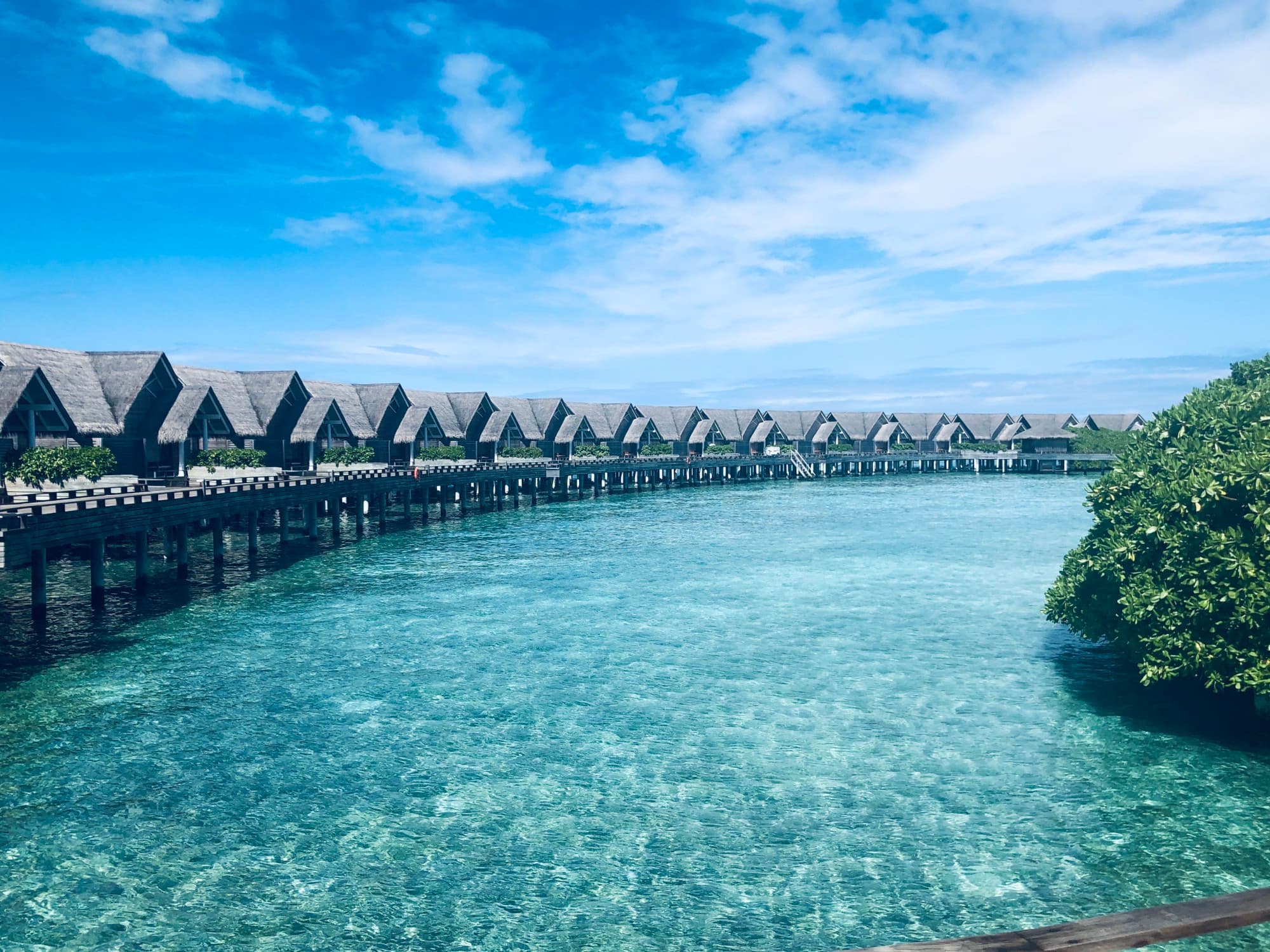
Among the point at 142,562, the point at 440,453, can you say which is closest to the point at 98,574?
the point at 142,562

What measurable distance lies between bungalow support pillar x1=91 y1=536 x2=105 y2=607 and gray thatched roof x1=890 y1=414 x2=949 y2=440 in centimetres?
12150

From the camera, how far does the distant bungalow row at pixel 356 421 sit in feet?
127

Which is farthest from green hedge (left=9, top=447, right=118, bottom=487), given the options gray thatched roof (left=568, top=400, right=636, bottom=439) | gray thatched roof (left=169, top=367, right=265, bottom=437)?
gray thatched roof (left=568, top=400, right=636, bottom=439)

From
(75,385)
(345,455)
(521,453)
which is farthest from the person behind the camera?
(521,453)

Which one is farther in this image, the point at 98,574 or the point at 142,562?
the point at 142,562

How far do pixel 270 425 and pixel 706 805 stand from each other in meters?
47.1

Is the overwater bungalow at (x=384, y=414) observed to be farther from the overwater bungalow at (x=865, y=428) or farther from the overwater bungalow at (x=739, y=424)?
the overwater bungalow at (x=865, y=428)

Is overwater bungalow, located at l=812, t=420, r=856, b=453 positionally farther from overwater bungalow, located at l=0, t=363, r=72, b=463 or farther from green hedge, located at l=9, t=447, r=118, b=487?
green hedge, located at l=9, t=447, r=118, b=487

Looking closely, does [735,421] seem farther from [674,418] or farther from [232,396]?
[232,396]

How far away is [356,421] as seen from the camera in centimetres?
6312

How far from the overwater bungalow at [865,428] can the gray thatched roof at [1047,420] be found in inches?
774

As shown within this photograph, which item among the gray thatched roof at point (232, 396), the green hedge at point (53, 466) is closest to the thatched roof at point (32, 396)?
the green hedge at point (53, 466)

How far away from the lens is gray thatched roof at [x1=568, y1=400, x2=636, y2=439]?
9762cm

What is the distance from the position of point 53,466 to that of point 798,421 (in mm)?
104122
